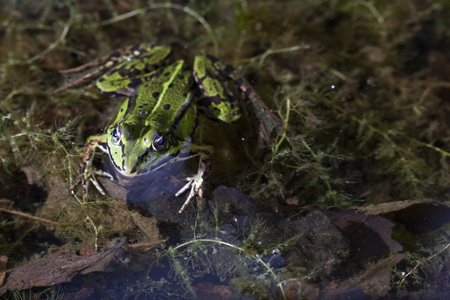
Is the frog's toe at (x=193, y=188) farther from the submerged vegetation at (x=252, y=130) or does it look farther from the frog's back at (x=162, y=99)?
the frog's back at (x=162, y=99)

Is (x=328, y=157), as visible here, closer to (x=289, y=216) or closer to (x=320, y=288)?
(x=289, y=216)

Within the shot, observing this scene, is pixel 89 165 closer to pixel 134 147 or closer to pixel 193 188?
pixel 134 147

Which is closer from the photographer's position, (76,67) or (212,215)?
(212,215)

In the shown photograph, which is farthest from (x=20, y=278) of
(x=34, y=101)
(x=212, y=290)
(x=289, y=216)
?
(x=289, y=216)

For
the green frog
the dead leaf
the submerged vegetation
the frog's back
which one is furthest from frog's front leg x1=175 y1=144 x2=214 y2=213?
the dead leaf

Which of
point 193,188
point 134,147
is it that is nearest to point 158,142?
point 134,147

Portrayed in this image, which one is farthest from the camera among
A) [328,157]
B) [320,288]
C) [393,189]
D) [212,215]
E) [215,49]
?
[215,49]
